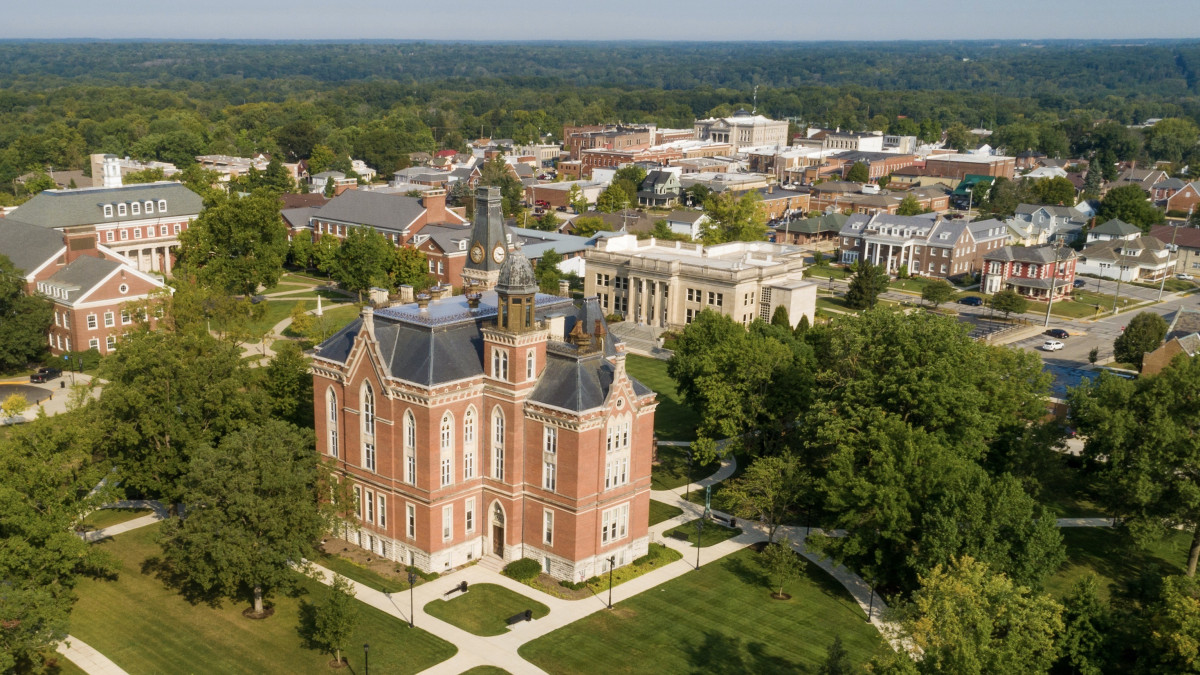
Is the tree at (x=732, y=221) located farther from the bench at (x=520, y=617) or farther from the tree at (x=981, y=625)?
the tree at (x=981, y=625)

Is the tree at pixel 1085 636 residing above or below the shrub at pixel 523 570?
above

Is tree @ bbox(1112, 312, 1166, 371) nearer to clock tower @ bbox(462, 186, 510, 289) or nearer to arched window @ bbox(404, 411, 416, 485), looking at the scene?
clock tower @ bbox(462, 186, 510, 289)

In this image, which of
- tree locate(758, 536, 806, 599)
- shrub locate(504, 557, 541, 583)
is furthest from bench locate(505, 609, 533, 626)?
tree locate(758, 536, 806, 599)

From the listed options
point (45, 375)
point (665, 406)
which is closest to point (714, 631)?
point (665, 406)

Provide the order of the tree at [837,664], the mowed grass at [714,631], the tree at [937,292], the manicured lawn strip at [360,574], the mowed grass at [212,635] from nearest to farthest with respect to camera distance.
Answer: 1. the tree at [837,664]
2. the mowed grass at [212,635]
3. the mowed grass at [714,631]
4. the manicured lawn strip at [360,574]
5. the tree at [937,292]

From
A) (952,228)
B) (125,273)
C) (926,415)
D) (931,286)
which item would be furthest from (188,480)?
(952,228)

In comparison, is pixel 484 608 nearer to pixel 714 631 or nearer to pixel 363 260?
pixel 714 631

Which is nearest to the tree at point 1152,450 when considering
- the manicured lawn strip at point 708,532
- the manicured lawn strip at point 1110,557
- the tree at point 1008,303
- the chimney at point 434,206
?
the manicured lawn strip at point 1110,557
